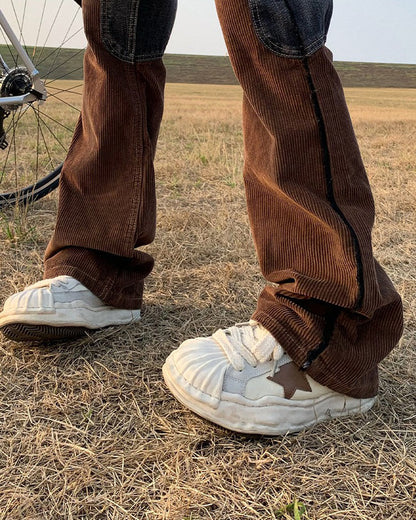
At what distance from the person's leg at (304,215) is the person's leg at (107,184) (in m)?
0.36

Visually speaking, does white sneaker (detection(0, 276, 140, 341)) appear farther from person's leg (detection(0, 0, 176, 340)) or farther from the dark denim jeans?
the dark denim jeans

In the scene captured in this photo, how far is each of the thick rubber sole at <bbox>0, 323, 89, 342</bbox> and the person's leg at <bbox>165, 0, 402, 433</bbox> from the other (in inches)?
15.8

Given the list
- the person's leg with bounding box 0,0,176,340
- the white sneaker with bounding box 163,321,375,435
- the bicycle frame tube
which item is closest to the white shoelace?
the white sneaker with bounding box 163,321,375,435

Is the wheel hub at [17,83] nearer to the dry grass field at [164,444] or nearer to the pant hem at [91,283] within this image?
the dry grass field at [164,444]

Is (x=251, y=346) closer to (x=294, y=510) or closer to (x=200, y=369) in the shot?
(x=200, y=369)

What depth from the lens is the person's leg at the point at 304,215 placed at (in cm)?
100

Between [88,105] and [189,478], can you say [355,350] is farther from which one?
[88,105]

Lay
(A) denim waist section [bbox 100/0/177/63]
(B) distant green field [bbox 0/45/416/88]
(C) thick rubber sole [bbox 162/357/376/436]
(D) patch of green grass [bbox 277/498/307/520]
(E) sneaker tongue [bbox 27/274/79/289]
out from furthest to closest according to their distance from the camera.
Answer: (B) distant green field [bbox 0/45/416/88]
(E) sneaker tongue [bbox 27/274/79/289]
(A) denim waist section [bbox 100/0/177/63]
(C) thick rubber sole [bbox 162/357/376/436]
(D) patch of green grass [bbox 277/498/307/520]

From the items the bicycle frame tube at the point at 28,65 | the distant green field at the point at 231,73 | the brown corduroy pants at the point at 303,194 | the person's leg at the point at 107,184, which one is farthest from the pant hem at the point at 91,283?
the distant green field at the point at 231,73

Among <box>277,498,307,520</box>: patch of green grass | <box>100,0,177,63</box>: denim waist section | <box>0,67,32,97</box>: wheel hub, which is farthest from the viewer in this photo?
<box>0,67,32,97</box>: wheel hub

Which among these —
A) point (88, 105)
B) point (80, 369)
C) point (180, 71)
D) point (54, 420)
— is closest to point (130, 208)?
point (88, 105)

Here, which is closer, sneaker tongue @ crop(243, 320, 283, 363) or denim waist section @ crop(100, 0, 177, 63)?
sneaker tongue @ crop(243, 320, 283, 363)

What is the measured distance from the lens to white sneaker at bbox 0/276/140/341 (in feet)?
4.45

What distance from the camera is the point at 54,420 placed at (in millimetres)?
1187
